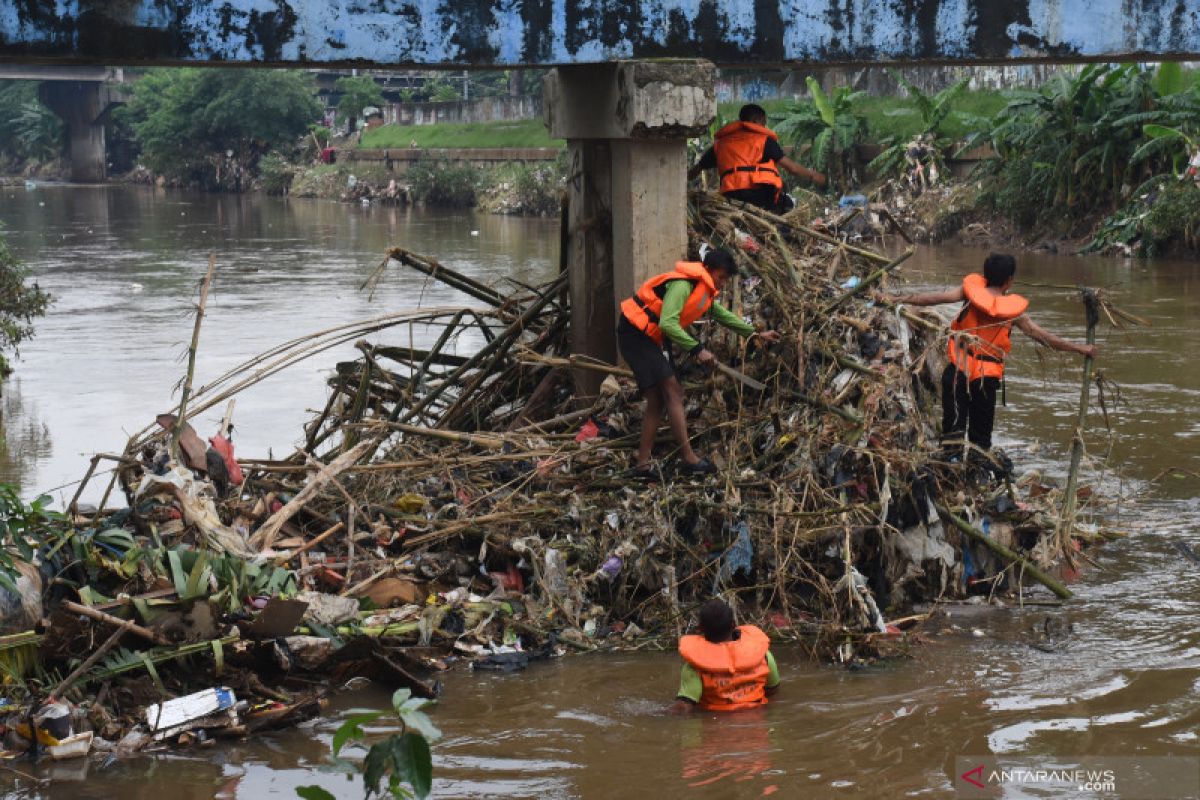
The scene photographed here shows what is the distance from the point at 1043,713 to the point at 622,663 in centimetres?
188

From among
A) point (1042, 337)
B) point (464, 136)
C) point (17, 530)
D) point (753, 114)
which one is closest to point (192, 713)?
point (17, 530)

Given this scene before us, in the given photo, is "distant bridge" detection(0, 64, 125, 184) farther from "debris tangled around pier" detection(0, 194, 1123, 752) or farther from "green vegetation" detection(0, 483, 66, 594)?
"green vegetation" detection(0, 483, 66, 594)

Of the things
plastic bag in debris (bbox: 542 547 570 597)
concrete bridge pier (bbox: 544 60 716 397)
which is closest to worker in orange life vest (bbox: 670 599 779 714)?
plastic bag in debris (bbox: 542 547 570 597)

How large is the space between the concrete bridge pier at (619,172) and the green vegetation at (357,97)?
164 feet

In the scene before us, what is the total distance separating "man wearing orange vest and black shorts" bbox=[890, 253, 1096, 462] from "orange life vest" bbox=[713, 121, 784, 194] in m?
1.53

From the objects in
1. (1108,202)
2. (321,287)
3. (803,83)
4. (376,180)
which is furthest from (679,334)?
(376,180)

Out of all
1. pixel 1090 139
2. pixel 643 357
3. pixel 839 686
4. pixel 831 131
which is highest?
pixel 831 131

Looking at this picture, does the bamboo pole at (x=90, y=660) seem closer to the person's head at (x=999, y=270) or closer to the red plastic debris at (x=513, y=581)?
the red plastic debris at (x=513, y=581)

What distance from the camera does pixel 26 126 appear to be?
7094 centimetres

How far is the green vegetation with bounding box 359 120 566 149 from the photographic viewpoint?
42306mm

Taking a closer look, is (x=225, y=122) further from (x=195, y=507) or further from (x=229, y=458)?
(x=195, y=507)

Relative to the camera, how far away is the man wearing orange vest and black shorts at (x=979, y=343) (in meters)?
7.81

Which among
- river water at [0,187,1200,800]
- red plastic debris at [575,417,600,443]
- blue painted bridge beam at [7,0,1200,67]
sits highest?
blue painted bridge beam at [7,0,1200,67]

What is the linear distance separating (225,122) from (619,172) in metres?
50.5
